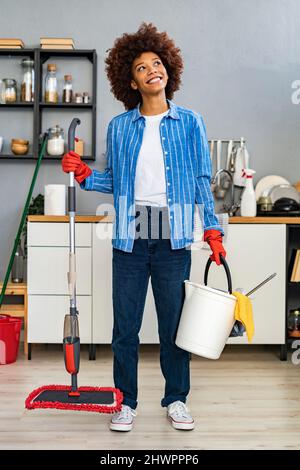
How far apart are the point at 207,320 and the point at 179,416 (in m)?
0.41

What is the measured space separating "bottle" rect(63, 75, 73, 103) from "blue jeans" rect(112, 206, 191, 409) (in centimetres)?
187

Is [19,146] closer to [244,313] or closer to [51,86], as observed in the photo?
[51,86]

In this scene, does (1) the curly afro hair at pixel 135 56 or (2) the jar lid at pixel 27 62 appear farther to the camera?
(2) the jar lid at pixel 27 62

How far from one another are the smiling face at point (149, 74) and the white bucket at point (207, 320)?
28.9 inches

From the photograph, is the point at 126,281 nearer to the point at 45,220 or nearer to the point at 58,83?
the point at 45,220

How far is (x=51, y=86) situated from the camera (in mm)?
4035

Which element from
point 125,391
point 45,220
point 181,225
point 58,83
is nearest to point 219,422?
point 125,391

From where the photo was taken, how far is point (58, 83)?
162 inches

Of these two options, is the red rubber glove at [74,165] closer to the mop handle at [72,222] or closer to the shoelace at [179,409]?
the mop handle at [72,222]

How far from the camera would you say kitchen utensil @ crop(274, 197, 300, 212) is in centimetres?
378

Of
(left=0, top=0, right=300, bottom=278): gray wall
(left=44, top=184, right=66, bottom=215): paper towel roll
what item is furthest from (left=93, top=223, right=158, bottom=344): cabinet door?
(left=0, top=0, right=300, bottom=278): gray wall

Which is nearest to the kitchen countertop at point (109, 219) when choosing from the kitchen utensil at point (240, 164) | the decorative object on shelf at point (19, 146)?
the kitchen utensil at point (240, 164)

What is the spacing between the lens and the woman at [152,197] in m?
2.38

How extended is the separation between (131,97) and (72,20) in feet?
5.94
